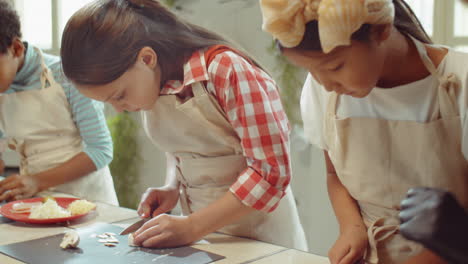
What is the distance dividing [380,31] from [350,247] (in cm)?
40

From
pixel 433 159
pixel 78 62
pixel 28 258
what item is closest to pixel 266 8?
pixel 433 159

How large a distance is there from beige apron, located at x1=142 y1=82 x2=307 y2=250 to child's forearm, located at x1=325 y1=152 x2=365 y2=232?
23 centimetres

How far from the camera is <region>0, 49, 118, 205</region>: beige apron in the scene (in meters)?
1.80

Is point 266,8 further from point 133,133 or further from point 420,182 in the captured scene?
point 133,133

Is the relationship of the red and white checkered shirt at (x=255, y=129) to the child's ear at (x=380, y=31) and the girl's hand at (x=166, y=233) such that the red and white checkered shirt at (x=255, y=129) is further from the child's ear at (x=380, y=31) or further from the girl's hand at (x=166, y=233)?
the child's ear at (x=380, y=31)

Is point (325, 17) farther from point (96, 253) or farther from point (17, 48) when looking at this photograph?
point (17, 48)

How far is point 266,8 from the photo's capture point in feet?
2.85

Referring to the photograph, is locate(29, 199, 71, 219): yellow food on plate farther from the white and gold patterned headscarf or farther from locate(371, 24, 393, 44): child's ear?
locate(371, 24, 393, 44): child's ear

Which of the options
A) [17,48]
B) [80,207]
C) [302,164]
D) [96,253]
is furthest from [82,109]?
[302,164]

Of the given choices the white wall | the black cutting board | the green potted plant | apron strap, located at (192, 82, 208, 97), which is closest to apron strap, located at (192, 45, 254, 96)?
apron strap, located at (192, 82, 208, 97)

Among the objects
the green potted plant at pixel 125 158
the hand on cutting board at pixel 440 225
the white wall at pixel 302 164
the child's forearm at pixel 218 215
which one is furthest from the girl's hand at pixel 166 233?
the green potted plant at pixel 125 158

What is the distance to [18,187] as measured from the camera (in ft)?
5.47

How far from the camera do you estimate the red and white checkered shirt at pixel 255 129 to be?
1.14 metres

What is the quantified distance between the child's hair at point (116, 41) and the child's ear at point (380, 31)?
0.44m
